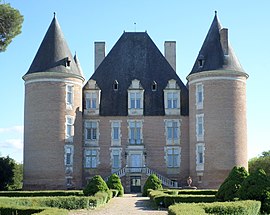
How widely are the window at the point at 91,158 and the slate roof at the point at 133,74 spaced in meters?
3.15

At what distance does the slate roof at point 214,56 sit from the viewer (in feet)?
129

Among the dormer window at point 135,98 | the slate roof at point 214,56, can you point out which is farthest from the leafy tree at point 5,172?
the slate roof at point 214,56

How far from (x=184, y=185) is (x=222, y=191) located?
1872 centimetres

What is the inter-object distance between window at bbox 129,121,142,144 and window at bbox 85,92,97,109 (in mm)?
3306

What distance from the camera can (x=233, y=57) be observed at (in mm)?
39906

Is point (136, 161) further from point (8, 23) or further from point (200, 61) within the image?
point (8, 23)

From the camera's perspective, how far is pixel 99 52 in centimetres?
4631

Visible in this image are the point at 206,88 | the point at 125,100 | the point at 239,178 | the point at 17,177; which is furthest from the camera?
the point at 17,177

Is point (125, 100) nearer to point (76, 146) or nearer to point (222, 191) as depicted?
point (76, 146)

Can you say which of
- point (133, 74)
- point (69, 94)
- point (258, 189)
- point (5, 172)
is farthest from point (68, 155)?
point (258, 189)

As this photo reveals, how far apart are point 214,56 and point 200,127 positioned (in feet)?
18.2

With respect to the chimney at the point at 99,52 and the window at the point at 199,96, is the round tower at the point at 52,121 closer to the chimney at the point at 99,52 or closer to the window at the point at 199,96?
the chimney at the point at 99,52

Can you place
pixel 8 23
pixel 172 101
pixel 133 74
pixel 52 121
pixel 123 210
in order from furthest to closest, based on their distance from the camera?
pixel 133 74, pixel 172 101, pixel 52 121, pixel 8 23, pixel 123 210

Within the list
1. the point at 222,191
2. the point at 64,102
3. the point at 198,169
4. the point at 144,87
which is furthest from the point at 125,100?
the point at 222,191
